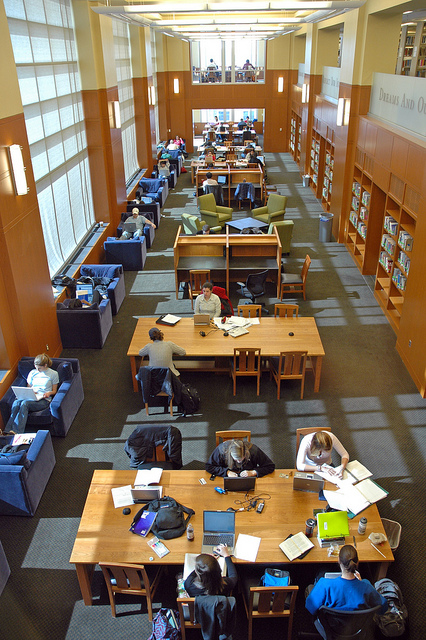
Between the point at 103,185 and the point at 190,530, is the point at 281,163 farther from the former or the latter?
the point at 190,530

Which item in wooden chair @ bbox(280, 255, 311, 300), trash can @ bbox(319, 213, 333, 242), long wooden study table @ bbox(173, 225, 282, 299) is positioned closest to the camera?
wooden chair @ bbox(280, 255, 311, 300)

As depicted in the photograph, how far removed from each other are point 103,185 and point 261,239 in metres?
4.20

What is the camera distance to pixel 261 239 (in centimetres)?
1020

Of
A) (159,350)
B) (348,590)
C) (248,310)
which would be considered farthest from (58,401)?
(348,590)

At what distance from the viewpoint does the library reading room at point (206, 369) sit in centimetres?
434

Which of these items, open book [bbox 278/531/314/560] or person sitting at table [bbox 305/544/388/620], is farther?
open book [bbox 278/531/314/560]

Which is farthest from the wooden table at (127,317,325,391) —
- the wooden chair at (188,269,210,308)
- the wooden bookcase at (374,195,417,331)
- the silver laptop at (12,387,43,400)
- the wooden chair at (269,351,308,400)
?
the wooden bookcase at (374,195,417,331)

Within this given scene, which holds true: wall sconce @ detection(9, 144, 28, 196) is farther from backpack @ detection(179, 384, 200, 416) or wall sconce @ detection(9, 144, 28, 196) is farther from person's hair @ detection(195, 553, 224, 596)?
person's hair @ detection(195, 553, 224, 596)

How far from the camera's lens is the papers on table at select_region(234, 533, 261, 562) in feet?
13.8

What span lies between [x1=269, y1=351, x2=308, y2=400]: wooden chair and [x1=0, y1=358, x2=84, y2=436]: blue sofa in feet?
9.04

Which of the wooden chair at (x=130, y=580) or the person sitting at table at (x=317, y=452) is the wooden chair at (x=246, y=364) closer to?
the person sitting at table at (x=317, y=452)

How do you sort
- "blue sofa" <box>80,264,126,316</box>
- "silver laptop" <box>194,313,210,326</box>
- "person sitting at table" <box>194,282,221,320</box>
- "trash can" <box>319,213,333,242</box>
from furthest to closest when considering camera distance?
1. "trash can" <box>319,213,333,242</box>
2. "blue sofa" <box>80,264,126,316</box>
3. "person sitting at table" <box>194,282,221,320</box>
4. "silver laptop" <box>194,313,210,326</box>

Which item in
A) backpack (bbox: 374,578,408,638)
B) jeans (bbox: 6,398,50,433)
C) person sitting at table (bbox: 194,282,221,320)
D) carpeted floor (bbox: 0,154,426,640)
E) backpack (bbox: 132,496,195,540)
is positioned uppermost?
person sitting at table (bbox: 194,282,221,320)

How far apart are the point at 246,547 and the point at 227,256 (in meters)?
6.41
